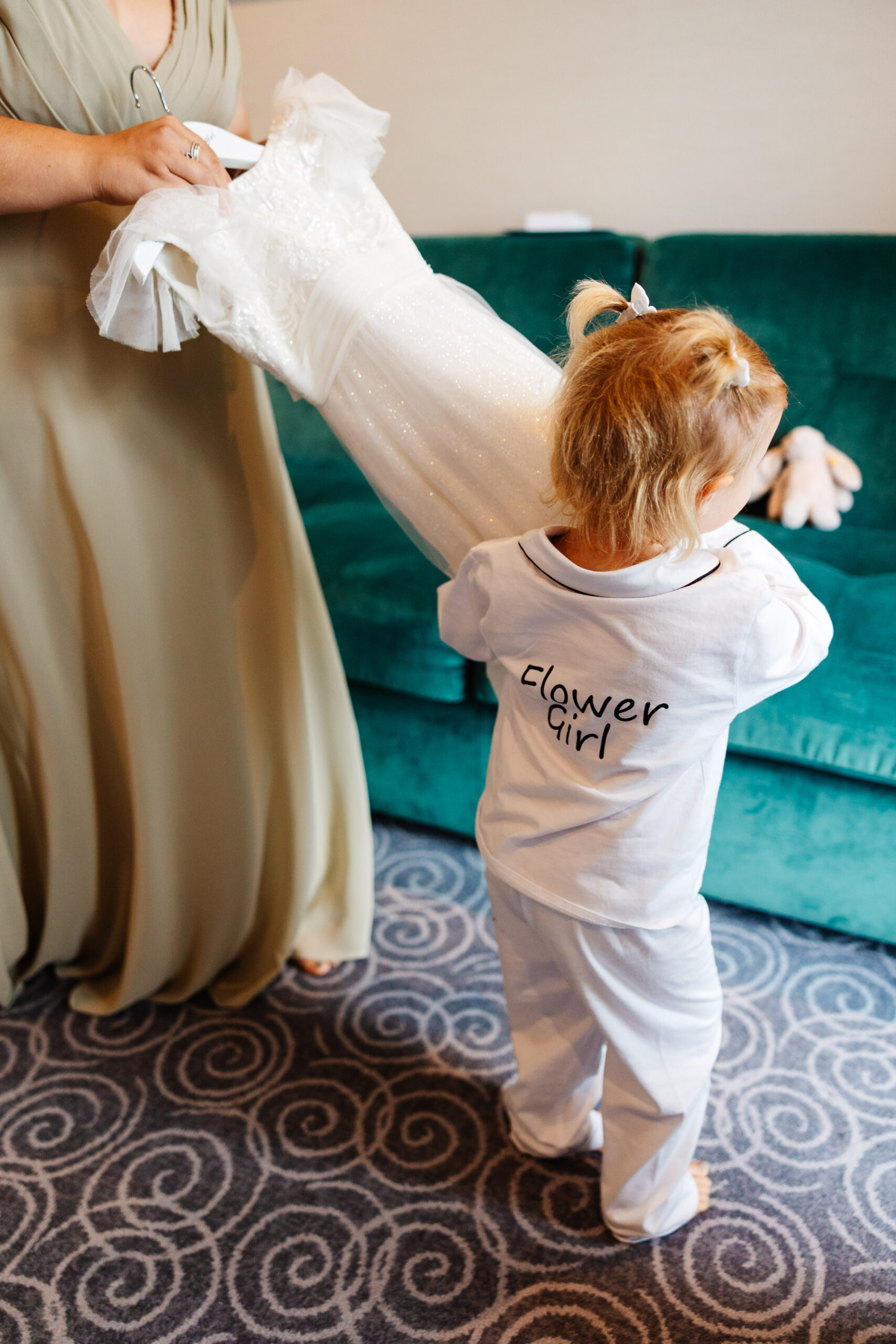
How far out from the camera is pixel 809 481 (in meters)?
1.78

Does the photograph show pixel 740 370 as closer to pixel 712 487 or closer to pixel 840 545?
pixel 712 487

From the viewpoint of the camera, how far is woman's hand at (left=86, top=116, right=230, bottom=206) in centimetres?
91

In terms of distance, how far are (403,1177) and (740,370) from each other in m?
1.00

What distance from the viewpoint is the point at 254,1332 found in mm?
985

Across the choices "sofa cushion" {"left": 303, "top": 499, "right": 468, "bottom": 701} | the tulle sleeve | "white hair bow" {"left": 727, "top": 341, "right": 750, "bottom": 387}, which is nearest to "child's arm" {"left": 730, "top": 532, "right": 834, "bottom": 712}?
"white hair bow" {"left": 727, "top": 341, "right": 750, "bottom": 387}

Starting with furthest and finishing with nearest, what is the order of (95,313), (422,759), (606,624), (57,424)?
(422,759)
(57,424)
(95,313)
(606,624)

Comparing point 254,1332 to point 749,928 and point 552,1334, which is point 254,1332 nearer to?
point 552,1334

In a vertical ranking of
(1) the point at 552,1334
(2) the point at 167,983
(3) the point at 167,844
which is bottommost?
(2) the point at 167,983

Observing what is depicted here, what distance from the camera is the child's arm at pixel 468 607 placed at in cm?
91

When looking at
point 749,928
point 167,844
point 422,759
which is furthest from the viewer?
point 422,759

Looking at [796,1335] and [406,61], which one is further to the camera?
[406,61]

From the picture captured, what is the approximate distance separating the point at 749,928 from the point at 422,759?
63 centimetres

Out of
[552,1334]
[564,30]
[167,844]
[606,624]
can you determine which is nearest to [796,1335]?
[552,1334]

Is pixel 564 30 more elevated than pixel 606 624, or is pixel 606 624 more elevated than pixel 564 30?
pixel 564 30
